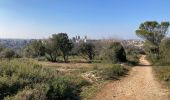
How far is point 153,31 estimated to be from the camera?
65.2 meters

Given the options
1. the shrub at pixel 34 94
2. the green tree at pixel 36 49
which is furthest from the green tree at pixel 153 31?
the shrub at pixel 34 94

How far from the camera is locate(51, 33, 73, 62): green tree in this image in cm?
4992

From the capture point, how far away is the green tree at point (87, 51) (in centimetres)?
5369

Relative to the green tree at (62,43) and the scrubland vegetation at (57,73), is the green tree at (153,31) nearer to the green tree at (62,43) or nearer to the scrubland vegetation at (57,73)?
the scrubland vegetation at (57,73)

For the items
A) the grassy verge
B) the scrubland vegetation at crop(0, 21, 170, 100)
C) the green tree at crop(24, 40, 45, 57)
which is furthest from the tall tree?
the grassy verge

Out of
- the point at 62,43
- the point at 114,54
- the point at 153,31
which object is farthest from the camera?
the point at 153,31

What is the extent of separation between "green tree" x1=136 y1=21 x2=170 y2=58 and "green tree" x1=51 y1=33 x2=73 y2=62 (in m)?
22.0

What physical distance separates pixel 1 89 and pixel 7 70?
2.70 meters

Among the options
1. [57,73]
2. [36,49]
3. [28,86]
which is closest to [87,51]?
[36,49]

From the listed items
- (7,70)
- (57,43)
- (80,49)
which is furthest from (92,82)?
(80,49)

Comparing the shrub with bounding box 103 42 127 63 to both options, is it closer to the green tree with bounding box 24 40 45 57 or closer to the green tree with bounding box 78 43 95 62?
the green tree with bounding box 78 43 95 62

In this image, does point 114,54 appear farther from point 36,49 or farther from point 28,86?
point 28,86

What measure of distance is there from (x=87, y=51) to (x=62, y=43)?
6.64 m

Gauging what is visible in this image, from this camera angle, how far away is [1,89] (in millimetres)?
11445
